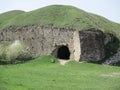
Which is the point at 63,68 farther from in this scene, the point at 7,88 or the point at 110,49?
the point at 7,88

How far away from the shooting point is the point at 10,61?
147 ft

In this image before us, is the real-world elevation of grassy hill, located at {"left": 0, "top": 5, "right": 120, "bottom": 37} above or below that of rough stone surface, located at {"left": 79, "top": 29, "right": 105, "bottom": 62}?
above

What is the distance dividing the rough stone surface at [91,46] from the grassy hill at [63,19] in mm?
1181

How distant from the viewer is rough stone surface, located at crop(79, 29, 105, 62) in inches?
1740

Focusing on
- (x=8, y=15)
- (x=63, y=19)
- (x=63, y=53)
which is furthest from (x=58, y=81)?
(x=8, y=15)

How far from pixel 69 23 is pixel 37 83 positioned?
22.7 meters

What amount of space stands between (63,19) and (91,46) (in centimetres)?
716

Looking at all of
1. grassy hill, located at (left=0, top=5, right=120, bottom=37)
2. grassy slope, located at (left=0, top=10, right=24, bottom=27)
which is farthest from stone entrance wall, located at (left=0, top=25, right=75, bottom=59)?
grassy slope, located at (left=0, top=10, right=24, bottom=27)

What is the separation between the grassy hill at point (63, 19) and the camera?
47.8m

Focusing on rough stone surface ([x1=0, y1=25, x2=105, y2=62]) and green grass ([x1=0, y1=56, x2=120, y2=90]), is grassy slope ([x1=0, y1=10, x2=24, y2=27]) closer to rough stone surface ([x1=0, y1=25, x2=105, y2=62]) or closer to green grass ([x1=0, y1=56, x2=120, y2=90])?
rough stone surface ([x1=0, y1=25, x2=105, y2=62])

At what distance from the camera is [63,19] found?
49812 mm

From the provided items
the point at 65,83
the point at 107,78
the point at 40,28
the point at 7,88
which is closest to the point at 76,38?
the point at 40,28

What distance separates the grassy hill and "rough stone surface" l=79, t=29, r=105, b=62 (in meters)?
1.18

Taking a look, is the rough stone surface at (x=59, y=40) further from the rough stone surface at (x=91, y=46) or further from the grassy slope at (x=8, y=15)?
the grassy slope at (x=8, y=15)
